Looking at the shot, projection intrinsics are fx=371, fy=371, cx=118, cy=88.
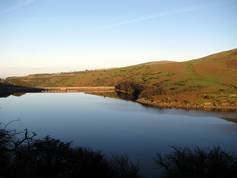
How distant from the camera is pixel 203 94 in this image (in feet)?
273

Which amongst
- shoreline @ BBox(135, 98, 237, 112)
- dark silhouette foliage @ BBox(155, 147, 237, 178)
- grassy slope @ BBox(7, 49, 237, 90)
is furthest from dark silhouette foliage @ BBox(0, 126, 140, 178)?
grassy slope @ BBox(7, 49, 237, 90)

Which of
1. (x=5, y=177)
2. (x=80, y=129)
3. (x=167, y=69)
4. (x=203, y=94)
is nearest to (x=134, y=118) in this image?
(x=80, y=129)

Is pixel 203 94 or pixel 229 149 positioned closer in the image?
pixel 229 149

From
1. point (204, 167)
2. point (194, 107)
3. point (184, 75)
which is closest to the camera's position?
point (204, 167)

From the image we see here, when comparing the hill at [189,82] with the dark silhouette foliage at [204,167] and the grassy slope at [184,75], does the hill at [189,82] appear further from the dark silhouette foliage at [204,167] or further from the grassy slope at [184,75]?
the dark silhouette foliage at [204,167]

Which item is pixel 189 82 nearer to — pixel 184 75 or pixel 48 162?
pixel 184 75

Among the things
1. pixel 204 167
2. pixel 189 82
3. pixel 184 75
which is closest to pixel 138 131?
pixel 204 167

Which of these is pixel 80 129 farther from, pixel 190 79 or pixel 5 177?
pixel 190 79

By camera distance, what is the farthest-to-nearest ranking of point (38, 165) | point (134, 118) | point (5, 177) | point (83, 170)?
point (134, 118), point (83, 170), point (38, 165), point (5, 177)

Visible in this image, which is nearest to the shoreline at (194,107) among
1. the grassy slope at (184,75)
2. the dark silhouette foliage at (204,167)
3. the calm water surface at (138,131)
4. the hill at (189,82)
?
the hill at (189,82)

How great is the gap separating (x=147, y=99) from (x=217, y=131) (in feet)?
150

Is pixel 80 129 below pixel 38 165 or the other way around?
below

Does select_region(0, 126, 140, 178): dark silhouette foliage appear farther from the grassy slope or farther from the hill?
the grassy slope

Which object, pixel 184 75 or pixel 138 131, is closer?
pixel 138 131
